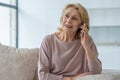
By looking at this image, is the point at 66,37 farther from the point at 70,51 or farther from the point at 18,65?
the point at 18,65

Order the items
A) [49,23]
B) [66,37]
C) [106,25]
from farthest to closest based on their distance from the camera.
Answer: [49,23] < [106,25] < [66,37]

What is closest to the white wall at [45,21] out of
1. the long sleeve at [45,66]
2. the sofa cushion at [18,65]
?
the sofa cushion at [18,65]

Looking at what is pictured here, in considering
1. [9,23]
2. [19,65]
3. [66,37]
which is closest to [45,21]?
[9,23]

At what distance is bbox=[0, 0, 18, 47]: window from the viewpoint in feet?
17.0

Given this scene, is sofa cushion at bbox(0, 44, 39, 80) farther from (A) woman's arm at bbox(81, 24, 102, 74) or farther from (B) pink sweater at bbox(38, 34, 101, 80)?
(A) woman's arm at bbox(81, 24, 102, 74)

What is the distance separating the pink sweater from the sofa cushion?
216 millimetres

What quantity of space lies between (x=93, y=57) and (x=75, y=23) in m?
0.30

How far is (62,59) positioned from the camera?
194 cm

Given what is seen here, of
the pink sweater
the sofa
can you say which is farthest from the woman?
the sofa

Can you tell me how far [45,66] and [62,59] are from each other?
0.14 metres

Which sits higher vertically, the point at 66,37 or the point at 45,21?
the point at 66,37

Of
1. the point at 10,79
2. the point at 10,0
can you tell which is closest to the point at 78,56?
the point at 10,79

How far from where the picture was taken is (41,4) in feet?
16.9

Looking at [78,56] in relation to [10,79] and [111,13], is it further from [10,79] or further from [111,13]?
[111,13]
